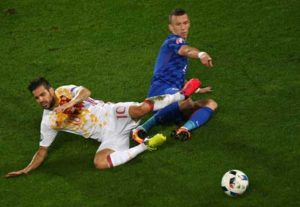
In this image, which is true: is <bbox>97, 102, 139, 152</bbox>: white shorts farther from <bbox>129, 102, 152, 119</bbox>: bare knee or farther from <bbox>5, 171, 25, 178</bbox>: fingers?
<bbox>5, 171, 25, 178</bbox>: fingers

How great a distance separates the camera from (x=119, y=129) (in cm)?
773

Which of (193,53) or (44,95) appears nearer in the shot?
(44,95)

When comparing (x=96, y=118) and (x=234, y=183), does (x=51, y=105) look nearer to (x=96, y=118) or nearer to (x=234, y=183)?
(x=96, y=118)

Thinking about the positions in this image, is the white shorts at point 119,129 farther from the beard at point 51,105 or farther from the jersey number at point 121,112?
the beard at point 51,105

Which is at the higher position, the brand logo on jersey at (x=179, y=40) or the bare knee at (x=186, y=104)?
the brand logo on jersey at (x=179, y=40)

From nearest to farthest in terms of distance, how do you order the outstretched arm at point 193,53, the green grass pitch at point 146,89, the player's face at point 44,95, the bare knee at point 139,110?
the green grass pitch at point 146,89, the outstretched arm at point 193,53, the player's face at point 44,95, the bare knee at point 139,110

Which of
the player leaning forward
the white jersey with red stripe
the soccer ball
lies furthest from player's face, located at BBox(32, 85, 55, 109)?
the soccer ball

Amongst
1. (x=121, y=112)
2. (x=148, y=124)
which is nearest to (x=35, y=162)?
(x=121, y=112)

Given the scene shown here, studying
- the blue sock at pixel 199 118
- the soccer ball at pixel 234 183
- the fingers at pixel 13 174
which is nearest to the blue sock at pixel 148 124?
the blue sock at pixel 199 118

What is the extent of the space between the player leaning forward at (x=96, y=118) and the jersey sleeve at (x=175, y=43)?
511 mm

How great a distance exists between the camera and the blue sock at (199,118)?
7.84 m

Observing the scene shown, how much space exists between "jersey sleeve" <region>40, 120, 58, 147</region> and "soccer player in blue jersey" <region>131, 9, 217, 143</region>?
3.27 ft

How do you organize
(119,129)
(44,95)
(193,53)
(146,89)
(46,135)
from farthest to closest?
1. (146,89)
2. (119,129)
3. (46,135)
4. (193,53)
5. (44,95)

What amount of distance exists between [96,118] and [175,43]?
129 centimetres
